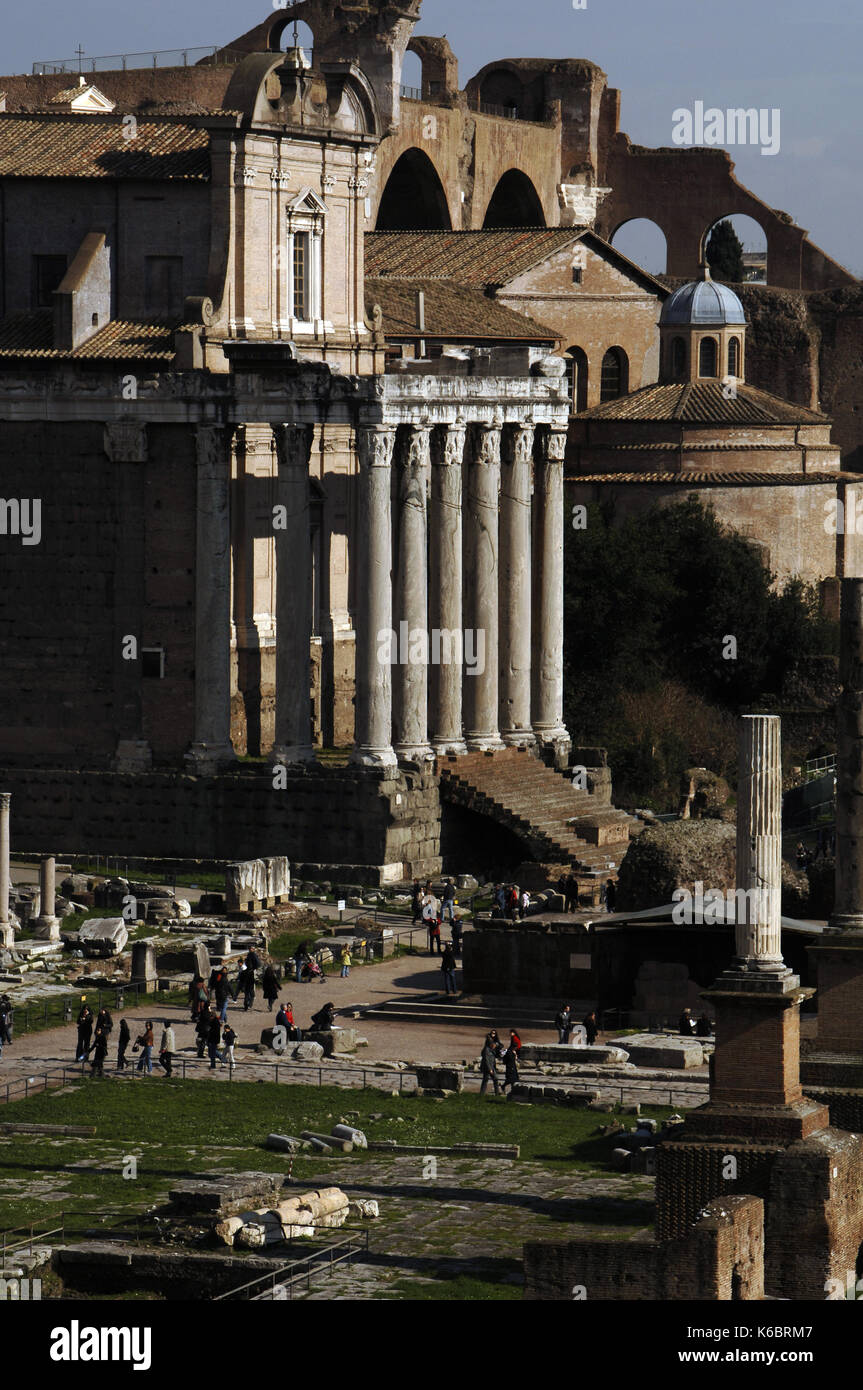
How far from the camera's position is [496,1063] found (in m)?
42.2

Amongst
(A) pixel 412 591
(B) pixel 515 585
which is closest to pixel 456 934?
(A) pixel 412 591

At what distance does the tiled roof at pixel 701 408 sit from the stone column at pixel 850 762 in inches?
1580

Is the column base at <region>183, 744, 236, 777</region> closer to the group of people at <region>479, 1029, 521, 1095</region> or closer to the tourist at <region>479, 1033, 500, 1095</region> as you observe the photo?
the group of people at <region>479, 1029, 521, 1095</region>

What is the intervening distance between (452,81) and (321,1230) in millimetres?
61702

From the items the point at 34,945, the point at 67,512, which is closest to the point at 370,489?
the point at 67,512

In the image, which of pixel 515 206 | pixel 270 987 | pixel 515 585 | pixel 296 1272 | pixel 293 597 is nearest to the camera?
pixel 296 1272

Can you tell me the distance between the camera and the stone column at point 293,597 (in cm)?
5569

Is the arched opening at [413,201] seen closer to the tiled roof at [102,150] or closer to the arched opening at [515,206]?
the arched opening at [515,206]

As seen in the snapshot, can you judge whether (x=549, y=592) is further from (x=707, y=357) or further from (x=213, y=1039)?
(x=707, y=357)

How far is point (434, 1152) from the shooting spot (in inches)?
1480

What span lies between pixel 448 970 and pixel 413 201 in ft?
147

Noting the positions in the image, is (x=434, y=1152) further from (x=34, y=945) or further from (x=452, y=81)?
(x=452, y=81)
